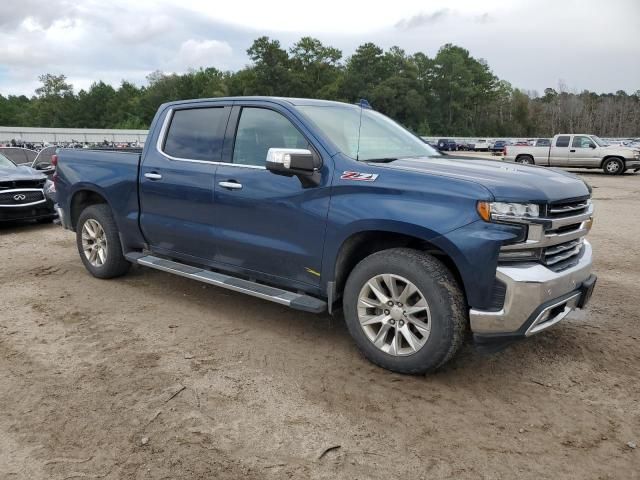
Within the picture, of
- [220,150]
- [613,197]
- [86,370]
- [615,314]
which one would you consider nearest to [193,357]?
[86,370]

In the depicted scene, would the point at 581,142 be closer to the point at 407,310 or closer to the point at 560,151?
the point at 560,151

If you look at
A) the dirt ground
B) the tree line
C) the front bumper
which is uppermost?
the tree line

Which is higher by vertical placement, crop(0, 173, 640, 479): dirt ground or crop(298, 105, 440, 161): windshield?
crop(298, 105, 440, 161): windshield

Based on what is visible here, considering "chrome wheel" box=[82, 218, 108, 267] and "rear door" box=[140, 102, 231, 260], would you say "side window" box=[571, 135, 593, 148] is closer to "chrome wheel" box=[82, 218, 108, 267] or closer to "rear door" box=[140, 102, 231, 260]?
"rear door" box=[140, 102, 231, 260]

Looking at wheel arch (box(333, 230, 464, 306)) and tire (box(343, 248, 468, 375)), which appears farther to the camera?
wheel arch (box(333, 230, 464, 306))

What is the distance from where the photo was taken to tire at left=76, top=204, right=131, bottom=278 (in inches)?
226

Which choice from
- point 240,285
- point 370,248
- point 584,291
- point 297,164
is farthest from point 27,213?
point 584,291

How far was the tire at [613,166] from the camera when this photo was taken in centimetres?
2258

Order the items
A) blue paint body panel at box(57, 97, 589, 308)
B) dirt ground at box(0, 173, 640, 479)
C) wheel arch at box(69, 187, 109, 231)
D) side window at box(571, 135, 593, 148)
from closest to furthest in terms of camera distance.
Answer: dirt ground at box(0, 173, 640, 479) → blue paint body panel at box(57, 97, 589, 308) → wheel arch at box(69, 187, 109, 231) → side window at box(571, 135, 593, 148)

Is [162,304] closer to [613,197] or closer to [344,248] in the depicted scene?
[344,248]

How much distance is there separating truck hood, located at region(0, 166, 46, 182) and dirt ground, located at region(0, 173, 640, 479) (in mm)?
4816

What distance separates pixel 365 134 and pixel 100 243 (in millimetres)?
3333

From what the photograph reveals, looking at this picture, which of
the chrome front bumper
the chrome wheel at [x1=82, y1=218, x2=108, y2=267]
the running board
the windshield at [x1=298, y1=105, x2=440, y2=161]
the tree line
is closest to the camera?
the chrome front bumper

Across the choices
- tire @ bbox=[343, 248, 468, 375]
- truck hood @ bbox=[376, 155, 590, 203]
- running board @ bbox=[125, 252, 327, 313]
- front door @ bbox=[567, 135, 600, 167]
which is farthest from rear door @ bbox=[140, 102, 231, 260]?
front door @ bbox=[567, 135, 600, 167]
